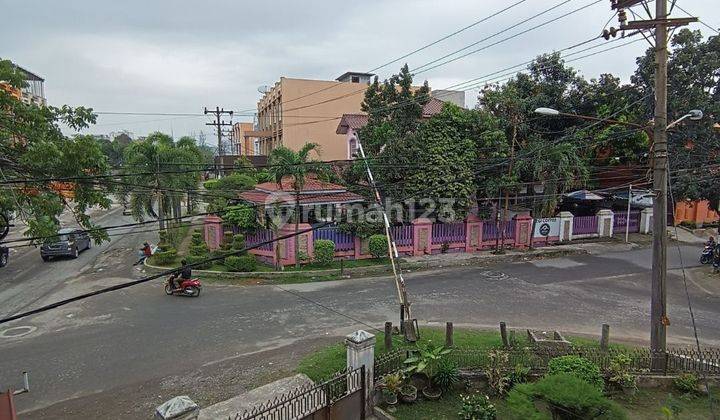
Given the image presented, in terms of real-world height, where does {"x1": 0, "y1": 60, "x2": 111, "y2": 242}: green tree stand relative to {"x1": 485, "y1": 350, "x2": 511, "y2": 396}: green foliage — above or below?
above

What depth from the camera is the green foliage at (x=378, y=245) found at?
18.1 meters

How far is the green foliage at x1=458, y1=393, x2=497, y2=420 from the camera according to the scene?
710 centimetres

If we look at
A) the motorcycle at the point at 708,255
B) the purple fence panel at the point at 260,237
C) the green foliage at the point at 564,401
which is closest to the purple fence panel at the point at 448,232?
the purple fence panel at the point at 260,237

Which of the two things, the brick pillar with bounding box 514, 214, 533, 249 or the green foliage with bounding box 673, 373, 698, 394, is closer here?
the green foliage with bounding box 673, 373, 698, 394

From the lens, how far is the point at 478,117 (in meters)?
19.0

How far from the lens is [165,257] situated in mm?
17812

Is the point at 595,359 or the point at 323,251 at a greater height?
the point at 323,251

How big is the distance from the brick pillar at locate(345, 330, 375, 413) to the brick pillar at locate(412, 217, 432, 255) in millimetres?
12042

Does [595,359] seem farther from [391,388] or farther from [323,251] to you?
[323,251]

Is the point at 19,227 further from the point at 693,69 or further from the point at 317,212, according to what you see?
the point at 693,69

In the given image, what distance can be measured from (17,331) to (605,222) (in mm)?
25563

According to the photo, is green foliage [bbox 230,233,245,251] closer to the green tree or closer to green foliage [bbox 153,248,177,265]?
green foliage [bbox 153,248,177,265]

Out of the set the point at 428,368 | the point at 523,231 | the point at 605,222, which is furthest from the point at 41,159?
the point at 605,222

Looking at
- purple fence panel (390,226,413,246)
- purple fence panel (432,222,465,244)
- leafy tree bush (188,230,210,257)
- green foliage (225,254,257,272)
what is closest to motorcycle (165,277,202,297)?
green foliage (225,254,257,272)
